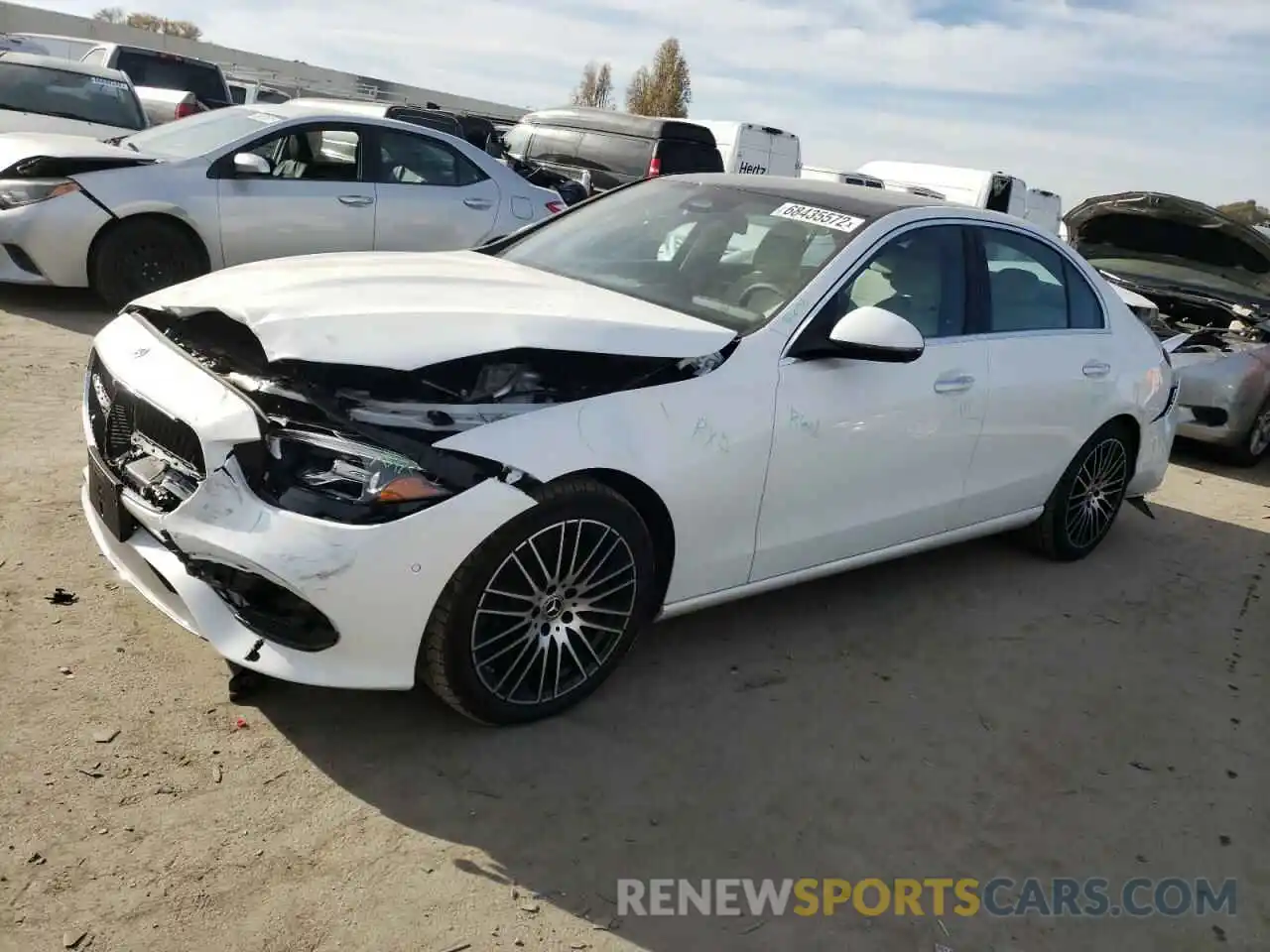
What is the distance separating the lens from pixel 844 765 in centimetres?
329

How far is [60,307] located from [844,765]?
6.67m

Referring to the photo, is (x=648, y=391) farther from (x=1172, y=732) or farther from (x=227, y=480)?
(x=1172, y=732)

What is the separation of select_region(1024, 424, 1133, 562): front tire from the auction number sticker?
182 centimetres

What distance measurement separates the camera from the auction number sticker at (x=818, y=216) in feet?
12.9

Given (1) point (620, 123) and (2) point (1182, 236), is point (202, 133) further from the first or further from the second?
(1) point (620, 123)

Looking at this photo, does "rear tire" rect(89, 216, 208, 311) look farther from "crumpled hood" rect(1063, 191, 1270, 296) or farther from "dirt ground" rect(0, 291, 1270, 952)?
"crumpled hood" rect(1063, 191, 1270, 296)

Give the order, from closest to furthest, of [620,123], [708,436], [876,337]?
[708,436], [876,337], [620,123]

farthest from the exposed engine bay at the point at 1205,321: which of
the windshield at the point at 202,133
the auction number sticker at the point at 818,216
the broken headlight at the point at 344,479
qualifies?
the windshield at the point at 202,133

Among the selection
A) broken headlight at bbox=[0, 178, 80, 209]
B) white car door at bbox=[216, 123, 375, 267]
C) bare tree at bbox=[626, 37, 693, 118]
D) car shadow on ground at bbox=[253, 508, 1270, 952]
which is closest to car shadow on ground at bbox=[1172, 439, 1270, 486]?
car shadow on ground at bbox=[253, 508, 1270, 952]

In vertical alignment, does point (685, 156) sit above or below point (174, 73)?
below

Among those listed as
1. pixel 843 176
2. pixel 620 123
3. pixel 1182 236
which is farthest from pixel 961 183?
pixel 1182 236

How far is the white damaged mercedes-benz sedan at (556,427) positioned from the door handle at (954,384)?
0.4 inches

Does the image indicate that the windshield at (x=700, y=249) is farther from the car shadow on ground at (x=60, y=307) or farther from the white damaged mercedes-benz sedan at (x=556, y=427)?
the car shadow on ground at (x=60, y=307)

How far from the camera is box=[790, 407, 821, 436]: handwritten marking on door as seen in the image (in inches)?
137
